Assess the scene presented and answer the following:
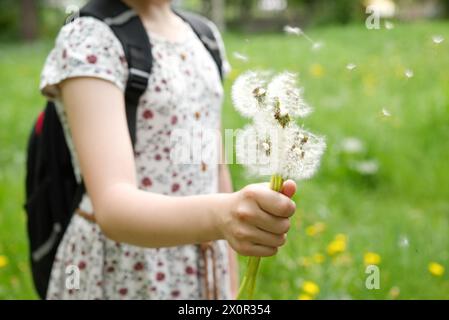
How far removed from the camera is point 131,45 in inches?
40.3

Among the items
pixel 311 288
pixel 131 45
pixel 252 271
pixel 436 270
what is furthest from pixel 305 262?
pixel 252 271

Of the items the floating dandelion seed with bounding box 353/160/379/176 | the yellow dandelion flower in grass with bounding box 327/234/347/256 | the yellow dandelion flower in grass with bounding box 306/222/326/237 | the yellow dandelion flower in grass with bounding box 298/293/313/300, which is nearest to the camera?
the yellow dandelion flower in grass with bounding box 298/293/313/300

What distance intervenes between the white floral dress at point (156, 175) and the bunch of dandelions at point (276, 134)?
41cm

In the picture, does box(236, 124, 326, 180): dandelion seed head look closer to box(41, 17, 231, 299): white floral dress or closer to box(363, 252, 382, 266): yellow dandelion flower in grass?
box(41, 17, 231, 299): white floral dress

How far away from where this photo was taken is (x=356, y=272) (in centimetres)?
187

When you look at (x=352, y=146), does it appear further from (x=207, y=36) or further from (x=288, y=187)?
(x=288, y=187)

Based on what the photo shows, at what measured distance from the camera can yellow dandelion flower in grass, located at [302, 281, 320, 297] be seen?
1.75 meters

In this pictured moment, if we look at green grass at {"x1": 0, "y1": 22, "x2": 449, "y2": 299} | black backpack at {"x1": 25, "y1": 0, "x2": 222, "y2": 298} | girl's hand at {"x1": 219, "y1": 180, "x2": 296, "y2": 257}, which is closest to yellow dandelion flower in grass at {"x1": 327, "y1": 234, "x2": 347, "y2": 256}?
green grass at {"x1": 0, "y1": 22, "x2": 449, "y2": 299}

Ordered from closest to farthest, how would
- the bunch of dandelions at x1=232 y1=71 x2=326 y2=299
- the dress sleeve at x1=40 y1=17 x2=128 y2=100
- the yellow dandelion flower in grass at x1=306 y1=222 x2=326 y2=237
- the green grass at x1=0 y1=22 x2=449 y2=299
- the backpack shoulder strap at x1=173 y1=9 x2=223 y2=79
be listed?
the bunch of dandelions at x1=232 y1=71 x2=326 y2=299, the dress sleeve at x1=40 y1=17 x2=128 y2=100, the backpack shoulder strap at x1=173 y1=9 x2=223 y2=79, the green grass at x1=0 y1=22 x2=449 y2=299, the yellow dandelion flower in grass at x1=306 y1=222 x2=326 y2=237

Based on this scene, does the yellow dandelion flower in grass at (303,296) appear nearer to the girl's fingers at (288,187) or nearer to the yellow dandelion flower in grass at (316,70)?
the girl's fingers at (288,187)

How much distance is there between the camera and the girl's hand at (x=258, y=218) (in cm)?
66

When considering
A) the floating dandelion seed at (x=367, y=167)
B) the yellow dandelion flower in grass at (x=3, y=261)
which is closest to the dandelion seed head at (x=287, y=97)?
the yellow dandelion flower in grass at (x=3, y=261)

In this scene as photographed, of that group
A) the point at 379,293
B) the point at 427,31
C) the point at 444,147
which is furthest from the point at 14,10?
the point at 379,293

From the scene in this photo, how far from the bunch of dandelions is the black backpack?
1.32 feet
